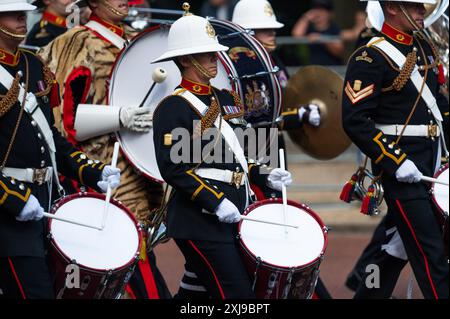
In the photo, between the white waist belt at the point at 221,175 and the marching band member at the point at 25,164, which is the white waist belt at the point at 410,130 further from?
the marching band member at the point at 25,164

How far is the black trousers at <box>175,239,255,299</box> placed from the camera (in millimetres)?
7238

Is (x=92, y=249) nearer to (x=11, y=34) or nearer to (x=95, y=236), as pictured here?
(x=95, y=236)

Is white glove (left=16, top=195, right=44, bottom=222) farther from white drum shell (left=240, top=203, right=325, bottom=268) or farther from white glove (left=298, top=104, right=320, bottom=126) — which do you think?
white glove (left=298, top=104, right=320, bottom=126)

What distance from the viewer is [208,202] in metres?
7.18

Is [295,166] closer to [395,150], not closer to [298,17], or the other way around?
[298,17]

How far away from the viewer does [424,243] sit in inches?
305

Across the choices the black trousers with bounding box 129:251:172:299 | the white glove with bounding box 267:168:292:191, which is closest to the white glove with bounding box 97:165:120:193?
the white glove with bounding box 267:168:292:191

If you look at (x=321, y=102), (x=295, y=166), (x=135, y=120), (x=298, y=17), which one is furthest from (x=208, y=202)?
(x=298, y=17)

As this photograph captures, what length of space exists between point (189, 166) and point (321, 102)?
2.42 m

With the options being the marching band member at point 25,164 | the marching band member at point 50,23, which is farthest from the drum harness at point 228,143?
the marching band member at point 50,23

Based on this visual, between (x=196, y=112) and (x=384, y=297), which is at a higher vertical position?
(x=196, y=112)

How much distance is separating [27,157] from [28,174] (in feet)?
0.27

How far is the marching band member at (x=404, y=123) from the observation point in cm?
774

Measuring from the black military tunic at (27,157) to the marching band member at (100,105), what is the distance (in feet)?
3.05
